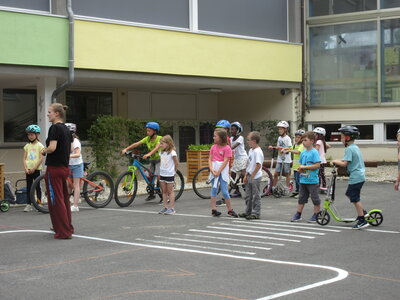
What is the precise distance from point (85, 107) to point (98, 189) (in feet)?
28.6

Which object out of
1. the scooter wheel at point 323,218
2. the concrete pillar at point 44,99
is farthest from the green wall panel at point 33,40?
the scooter wheel at point 323,218

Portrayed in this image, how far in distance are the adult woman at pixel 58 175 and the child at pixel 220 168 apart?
284cm

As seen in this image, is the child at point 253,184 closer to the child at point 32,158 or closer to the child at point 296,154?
the child at point 296,154

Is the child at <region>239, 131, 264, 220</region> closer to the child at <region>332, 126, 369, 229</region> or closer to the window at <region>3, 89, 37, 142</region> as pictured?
the child at <region>332, 126, 369, 229</region>

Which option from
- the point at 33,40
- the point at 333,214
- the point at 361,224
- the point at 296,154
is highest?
the point at 33,40

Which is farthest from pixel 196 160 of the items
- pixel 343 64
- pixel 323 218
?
pixel 323 218

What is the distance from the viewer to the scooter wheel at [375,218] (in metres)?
10.2

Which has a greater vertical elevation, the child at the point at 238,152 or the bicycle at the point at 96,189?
the child at the point at 238,152

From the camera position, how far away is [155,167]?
13859mm

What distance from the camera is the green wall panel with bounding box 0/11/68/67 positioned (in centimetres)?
1550

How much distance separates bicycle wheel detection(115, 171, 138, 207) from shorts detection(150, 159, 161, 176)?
0.53 m

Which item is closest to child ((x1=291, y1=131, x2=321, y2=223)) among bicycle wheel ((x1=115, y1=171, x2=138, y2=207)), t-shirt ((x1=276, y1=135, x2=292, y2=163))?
bicycle wheel ((x1=115, y1=171, x2=138, y2=207))

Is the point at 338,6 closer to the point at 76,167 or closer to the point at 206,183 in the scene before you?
the point at 206,183

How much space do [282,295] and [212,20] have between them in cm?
1526
